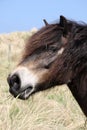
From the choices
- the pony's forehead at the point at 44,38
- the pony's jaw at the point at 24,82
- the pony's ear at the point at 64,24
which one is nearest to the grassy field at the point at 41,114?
Result: the pony's forehead at the point at 44,38

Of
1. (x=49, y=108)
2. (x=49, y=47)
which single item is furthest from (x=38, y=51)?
(x=49, y=108)

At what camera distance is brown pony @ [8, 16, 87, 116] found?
4375 millimetres

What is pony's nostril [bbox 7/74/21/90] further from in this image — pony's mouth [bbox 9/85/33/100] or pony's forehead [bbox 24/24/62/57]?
pony's forehead [bbox 24/24/62/57]

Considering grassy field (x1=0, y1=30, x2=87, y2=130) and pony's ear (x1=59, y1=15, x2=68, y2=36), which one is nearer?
pony's ear (x1=59, y1=15, x2=68, y2=36)

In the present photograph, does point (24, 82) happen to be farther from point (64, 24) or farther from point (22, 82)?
point (64, 24)

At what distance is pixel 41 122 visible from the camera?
6.18m

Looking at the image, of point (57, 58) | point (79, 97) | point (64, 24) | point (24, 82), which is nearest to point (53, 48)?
point (57, 58)

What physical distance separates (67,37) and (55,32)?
0.47 feet

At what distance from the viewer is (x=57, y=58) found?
451 cm

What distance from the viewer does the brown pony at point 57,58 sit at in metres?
4.38

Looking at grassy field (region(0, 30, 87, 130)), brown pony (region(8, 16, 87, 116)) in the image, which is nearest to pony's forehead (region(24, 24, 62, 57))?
brown pony (region(8, 16, 87, 116))

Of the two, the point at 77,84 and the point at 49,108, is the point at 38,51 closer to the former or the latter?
the point at 77,84

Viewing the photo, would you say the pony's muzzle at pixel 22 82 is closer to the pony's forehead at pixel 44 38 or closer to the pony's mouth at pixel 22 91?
the pony's mouth at pixel 22 91

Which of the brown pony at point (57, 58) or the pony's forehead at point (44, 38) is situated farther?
the pony's forehead at point (44, 38)
